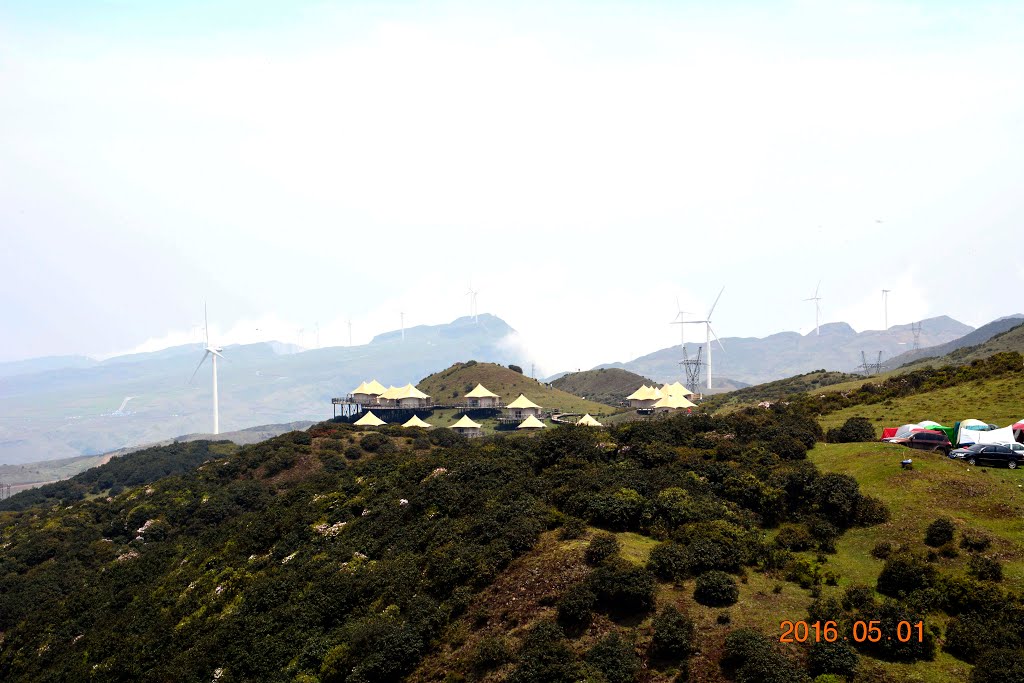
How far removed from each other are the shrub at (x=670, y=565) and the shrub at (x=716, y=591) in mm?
1899

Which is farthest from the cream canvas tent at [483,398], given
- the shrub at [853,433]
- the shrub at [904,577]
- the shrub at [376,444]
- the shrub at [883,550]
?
the shrub at [904,577]

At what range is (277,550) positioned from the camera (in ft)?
212

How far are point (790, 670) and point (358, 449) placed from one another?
315 feet

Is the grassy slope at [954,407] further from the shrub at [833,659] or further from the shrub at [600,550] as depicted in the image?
the shrub at [833,659]

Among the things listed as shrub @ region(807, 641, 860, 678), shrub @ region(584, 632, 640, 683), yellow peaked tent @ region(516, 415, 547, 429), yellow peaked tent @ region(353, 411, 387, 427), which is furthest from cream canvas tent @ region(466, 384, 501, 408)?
shrub @ region(807, 641, 860, 678)

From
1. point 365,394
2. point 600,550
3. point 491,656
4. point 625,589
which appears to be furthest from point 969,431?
point 365,394

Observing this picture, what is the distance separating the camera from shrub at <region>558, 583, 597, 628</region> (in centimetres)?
3653

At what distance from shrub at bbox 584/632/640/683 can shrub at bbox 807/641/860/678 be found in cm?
748

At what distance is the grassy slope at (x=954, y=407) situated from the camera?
6444 cm

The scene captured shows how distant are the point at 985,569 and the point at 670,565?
601 inches

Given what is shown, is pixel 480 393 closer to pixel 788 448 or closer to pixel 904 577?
pixel 788 448

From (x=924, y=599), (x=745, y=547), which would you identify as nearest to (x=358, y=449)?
(x=745, y=547)

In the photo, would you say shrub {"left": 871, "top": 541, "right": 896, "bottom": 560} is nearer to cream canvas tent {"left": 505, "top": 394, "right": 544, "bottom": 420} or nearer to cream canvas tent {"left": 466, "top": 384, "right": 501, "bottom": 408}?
cream canvas tent {"left": 505, "top": 394, "right": 544, "bottom": 420}

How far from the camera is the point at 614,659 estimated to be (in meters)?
32.7
